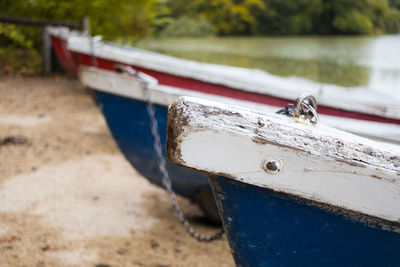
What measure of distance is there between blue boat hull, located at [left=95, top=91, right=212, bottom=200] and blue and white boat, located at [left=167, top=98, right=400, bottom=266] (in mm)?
1514

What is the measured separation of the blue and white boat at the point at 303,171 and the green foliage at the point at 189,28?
93.3ft

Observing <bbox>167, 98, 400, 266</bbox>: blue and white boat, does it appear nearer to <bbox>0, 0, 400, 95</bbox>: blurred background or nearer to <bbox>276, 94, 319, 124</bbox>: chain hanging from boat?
<bbox>276, 94, 319, 124</bbox>: chain hanging from boat

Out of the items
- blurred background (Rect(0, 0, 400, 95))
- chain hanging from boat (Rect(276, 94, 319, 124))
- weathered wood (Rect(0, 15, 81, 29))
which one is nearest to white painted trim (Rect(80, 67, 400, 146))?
chain hanging from boat (Rect(276, 94, 319, 124))

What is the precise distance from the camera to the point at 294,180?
3.09ft

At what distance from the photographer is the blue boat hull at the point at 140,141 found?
2596 millimetres

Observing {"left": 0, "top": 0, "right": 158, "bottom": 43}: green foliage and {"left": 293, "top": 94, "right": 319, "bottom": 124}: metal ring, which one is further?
{"left": 0, "top": 0, "right": 158, "bottom": 43}: green foliage

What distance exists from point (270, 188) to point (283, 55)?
676 inches

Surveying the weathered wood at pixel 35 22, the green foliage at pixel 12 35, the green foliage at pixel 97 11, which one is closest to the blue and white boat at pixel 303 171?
the weathered wood at pixel 35 22

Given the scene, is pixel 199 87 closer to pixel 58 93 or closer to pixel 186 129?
pixel 186 129

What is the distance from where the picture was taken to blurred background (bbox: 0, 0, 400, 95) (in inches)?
313

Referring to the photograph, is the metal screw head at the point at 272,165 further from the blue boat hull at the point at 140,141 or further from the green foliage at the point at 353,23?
the green foliage at the point at 353,23

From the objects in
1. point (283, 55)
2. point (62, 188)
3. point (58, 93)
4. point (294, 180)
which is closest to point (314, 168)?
point (294, 180)

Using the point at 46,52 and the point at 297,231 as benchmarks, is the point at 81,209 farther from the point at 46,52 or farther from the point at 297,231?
the point at 46,52

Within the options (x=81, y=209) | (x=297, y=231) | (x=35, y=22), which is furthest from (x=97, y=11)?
(x=297, y=231)
